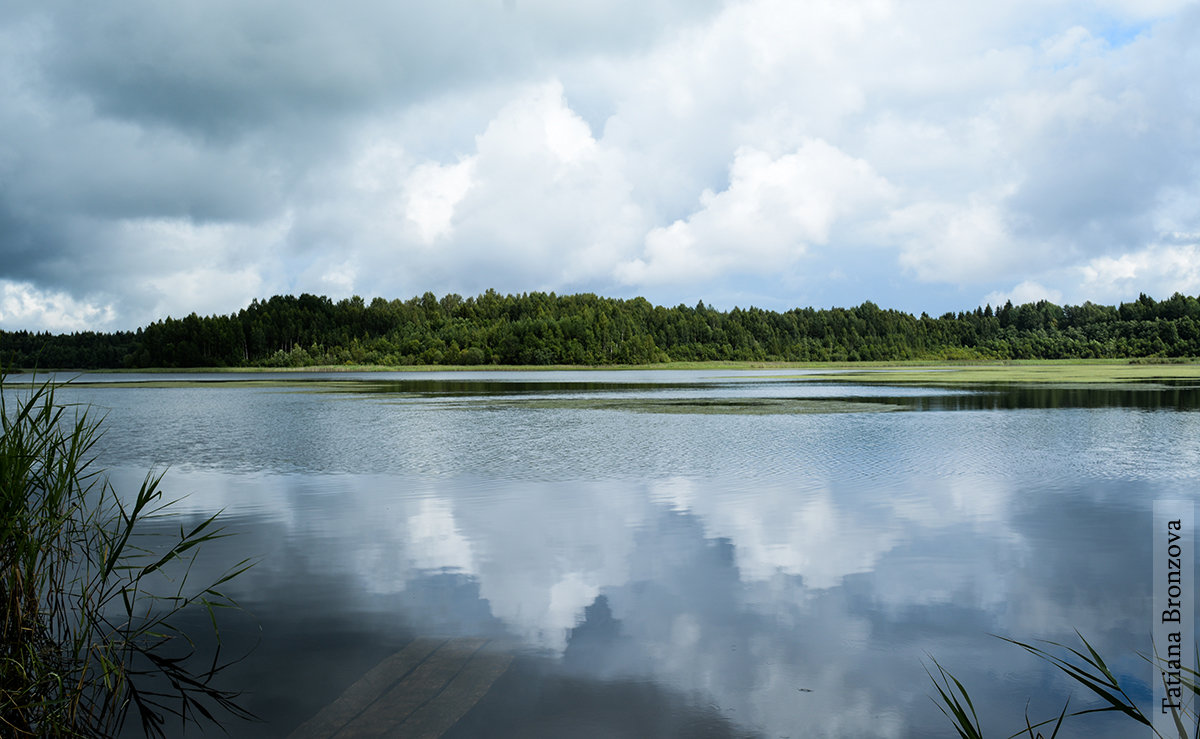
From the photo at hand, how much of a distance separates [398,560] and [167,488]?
8174 mm

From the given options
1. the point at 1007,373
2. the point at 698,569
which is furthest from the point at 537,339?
the point at 698,569

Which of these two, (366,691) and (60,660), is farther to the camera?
(366,691)

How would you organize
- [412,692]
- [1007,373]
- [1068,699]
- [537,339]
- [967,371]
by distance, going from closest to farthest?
[1068,699], [412,692], [1007,373], [967,371], [537,339]

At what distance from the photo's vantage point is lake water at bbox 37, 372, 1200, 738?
5.82m

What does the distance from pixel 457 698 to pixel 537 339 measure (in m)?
158

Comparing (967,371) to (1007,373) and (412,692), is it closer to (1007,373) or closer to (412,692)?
(1007,373)

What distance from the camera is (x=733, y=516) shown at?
1202cm

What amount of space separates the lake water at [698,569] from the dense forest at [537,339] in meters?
140

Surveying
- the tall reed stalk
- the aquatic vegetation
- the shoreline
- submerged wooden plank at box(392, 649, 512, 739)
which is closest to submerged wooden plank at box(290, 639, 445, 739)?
submerged wooden plank at box(392, 649, 512, 739)

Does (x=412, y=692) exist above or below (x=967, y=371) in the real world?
above

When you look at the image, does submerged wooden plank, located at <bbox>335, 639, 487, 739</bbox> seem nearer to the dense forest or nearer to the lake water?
the lake water

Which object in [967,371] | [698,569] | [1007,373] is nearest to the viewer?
[698,569]

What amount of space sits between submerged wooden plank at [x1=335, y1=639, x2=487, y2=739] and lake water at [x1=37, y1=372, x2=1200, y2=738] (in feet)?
1.31

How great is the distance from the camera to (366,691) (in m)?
5.92
